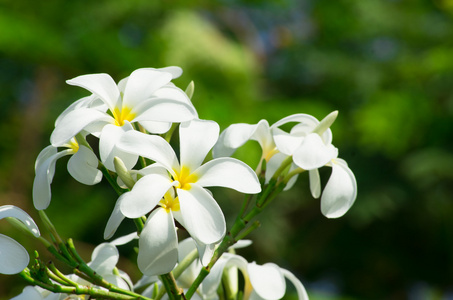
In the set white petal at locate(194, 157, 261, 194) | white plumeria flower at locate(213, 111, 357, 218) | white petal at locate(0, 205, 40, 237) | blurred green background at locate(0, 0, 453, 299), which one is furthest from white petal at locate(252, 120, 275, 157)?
blurred green background at locate(0, 0, 453, 299)

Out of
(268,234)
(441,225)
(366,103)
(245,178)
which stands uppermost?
(245,178)

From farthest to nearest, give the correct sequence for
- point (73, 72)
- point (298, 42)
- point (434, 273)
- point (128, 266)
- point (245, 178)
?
point (298, 42)
point (434, 273)
point (73, 72)
point (128, 266)
point (245, 178)

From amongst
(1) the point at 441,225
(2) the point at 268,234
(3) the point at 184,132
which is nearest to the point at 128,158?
(3) the point at 184,132

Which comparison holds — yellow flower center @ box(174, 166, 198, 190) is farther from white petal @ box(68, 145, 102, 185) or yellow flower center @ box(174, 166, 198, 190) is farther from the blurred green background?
the blurred green background

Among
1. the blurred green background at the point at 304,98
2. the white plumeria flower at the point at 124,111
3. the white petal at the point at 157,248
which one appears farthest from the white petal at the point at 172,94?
the blurred green background at the point at 304,98

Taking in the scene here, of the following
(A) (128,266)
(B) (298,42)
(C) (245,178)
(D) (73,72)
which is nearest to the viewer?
(C) (245,178)

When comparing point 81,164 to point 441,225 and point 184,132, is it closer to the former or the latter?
point 184,132
